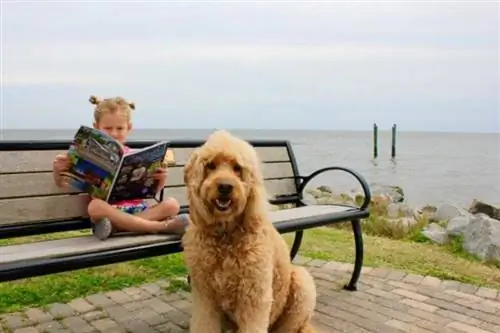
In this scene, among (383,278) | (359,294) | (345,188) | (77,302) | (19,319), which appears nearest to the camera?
(19,319)

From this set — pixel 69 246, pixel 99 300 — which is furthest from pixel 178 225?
pixel 99 300

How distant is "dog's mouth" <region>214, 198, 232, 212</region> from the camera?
3201 millimetres

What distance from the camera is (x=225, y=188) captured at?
3148mm

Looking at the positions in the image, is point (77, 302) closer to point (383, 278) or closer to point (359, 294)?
point (359, 294)

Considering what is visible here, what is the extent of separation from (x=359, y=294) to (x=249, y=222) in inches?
88.4

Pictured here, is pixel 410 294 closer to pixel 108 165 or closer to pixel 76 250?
pixel 108 165

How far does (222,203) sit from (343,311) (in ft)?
6.99

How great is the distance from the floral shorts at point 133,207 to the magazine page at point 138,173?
2.0 inches

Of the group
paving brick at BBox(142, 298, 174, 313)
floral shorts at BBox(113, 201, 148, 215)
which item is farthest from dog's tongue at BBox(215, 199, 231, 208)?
paving brick at BBox(142, 298, 174, 313)

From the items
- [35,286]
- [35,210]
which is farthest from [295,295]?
[35,286]

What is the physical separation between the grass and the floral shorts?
4.61 ft

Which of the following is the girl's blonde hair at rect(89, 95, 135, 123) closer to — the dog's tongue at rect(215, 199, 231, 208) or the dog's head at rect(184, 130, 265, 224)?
the dog's head at rect(184, 130, 265, 224)

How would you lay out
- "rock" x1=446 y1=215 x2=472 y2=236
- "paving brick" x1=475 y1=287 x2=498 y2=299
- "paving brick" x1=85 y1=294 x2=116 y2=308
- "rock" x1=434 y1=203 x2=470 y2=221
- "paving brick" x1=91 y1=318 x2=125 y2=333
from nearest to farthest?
"paving brick" x1=91 y1=318 x2=125 y2=333 < "paving brick" x1=85 y1=294 x2=116 y2=308 < "paving brick" x1=475 y1=287 x2=498 y2=299 < "rock" x1=446 y1=215 x2=472 y2=236 < "rock" x1=434 y1=203 x2=470 y2=221

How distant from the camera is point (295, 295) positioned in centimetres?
388
